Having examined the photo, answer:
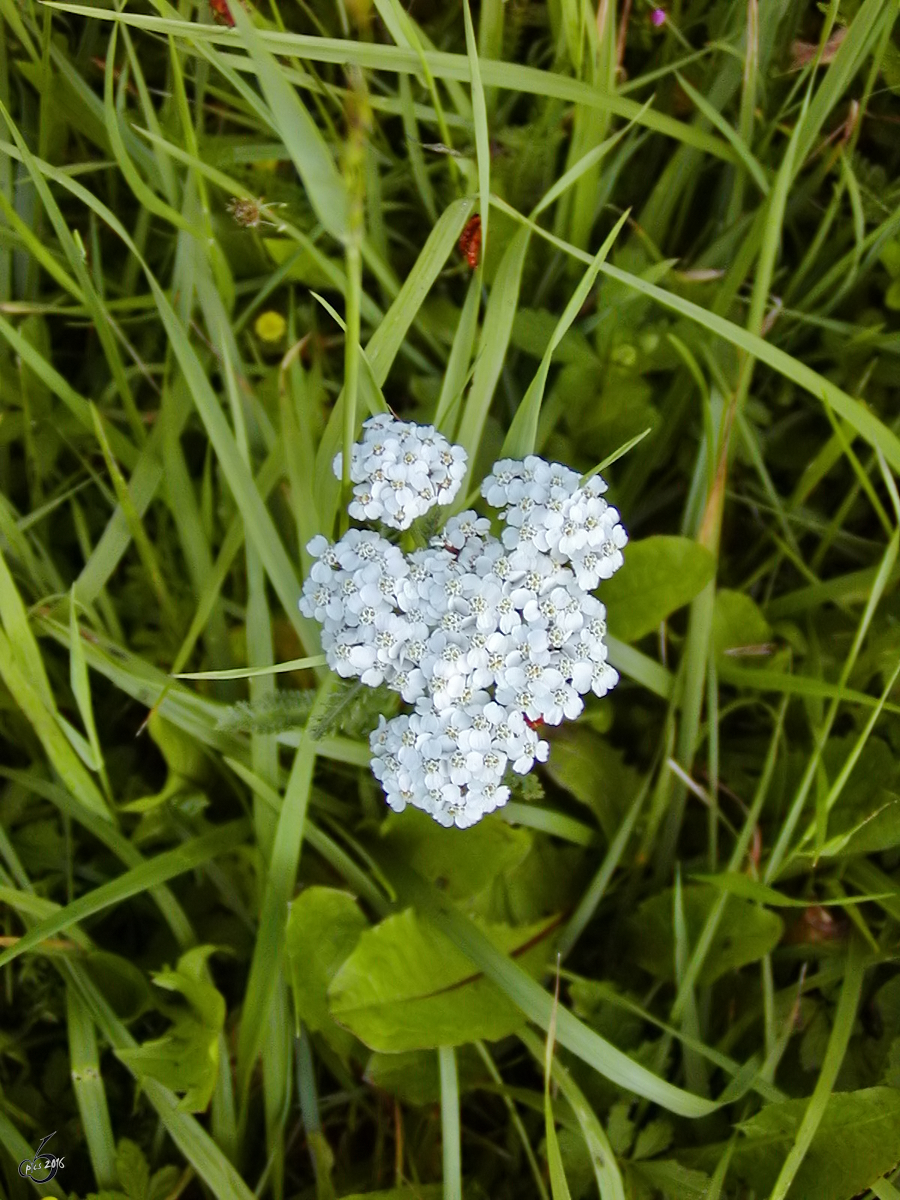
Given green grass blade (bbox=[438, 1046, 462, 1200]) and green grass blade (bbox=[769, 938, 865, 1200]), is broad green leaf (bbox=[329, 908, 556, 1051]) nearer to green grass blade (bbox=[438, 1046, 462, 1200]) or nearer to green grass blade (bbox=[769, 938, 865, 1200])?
green grass blade (bbox=[438, 1046, 462, 1200])

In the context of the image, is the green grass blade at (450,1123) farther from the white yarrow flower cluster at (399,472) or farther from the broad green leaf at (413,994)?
the white yarrow flower cluster at (399,472)

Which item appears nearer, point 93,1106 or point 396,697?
point 396,697

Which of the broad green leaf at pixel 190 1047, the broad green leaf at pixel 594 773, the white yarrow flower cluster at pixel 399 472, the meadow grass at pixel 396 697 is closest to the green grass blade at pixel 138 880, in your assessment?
the meadow grass at pixel 396 697

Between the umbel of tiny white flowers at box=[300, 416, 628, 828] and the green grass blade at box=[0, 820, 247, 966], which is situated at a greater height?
the umbel of tiny white flowers at box=[300, 416, 628, 828]

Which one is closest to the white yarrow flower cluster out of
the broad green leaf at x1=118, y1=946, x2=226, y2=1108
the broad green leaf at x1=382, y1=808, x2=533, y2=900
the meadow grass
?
the meadow grass

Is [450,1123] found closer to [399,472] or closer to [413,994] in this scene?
[413,994]

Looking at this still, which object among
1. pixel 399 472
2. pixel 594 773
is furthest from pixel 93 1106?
pixel 399 472
